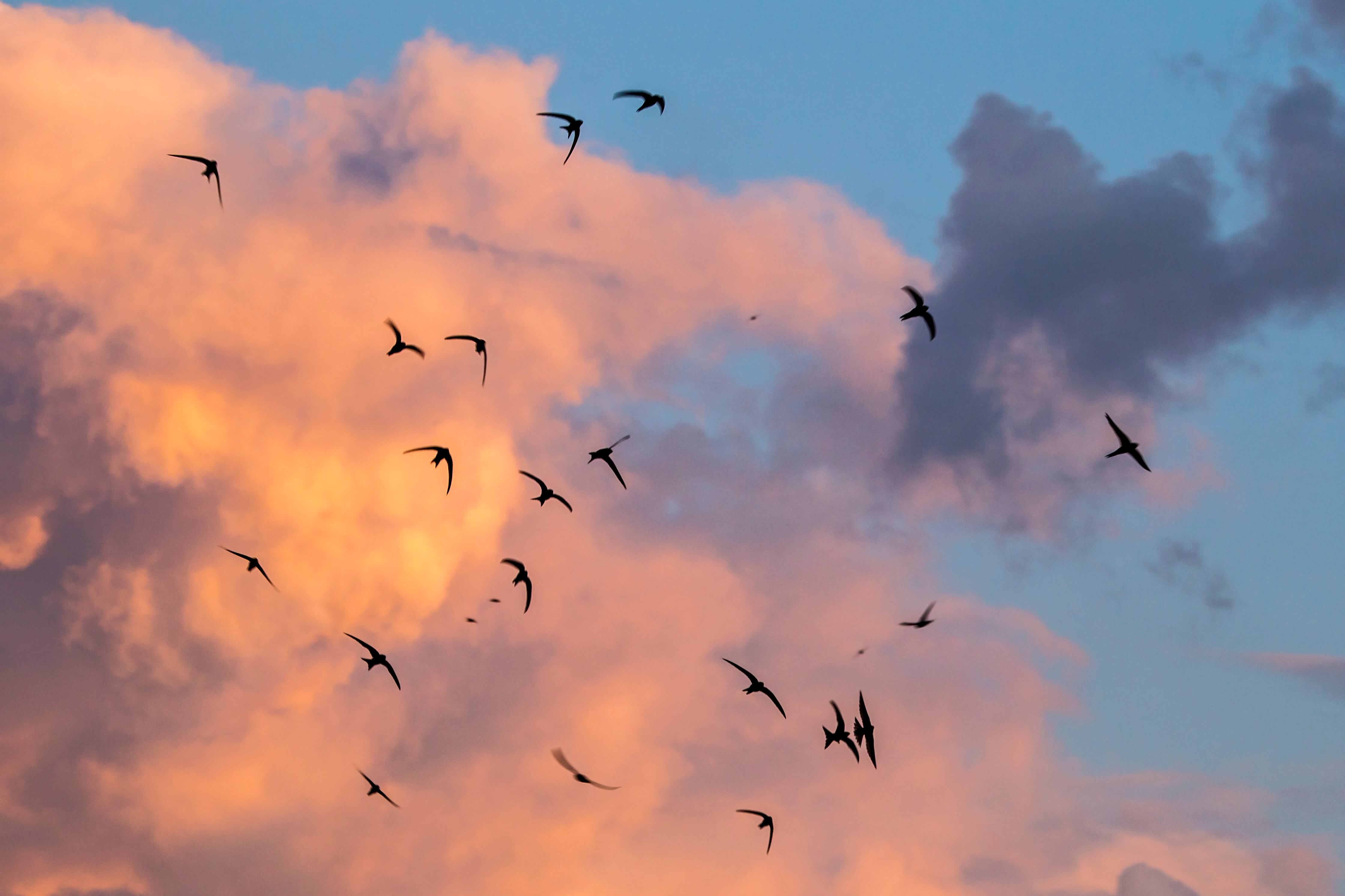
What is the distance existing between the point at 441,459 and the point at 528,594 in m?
13.8

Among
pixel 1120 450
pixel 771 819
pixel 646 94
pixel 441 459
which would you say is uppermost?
pixel 646 94

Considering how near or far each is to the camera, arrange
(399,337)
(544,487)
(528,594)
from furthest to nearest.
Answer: (528,594) < (544,487) < (399,337)

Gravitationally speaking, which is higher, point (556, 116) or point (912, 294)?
point (556, 116)

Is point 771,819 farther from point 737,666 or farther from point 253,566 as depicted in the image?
point 253,566

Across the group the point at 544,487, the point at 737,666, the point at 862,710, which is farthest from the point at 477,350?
the point at 862,710

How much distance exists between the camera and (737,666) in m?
83.6

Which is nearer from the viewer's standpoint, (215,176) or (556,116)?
(556,116)

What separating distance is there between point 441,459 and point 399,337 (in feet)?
31.6

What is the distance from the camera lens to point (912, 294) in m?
80.1

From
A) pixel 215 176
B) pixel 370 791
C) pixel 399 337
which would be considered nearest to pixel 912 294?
pixel 399 337

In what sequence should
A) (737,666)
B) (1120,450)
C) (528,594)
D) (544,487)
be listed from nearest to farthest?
(1120,450) → (737,666) → (544,487) → (528,594)

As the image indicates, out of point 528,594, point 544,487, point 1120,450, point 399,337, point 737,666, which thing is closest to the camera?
point 1120,450

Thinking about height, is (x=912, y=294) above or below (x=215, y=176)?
below

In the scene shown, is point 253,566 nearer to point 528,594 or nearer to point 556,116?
point 528,594
